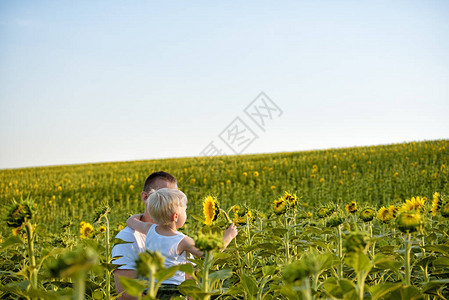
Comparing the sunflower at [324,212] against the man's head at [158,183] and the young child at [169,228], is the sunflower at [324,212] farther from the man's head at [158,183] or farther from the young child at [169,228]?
the man's head at [158,183]

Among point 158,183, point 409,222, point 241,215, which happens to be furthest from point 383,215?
point 158,183

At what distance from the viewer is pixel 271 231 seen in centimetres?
291

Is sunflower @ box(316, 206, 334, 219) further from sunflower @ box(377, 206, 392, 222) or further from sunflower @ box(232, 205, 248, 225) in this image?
sunflower @ box(232, 205, 248, 225)

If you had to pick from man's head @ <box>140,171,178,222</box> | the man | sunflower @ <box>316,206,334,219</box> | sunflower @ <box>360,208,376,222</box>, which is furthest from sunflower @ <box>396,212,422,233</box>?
man's head @ <box>140,171,178,222</box>

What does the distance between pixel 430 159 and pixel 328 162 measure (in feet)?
13.3

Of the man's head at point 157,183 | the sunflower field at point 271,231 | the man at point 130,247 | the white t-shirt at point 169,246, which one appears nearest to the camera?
the sunflower field at point 271,231

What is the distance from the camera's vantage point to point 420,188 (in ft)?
32.9

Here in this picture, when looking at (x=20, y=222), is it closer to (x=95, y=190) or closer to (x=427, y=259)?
(x=427, y=259)

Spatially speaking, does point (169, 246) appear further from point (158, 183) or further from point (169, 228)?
point (158, 183)

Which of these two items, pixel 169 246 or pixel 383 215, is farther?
pixel 383 215

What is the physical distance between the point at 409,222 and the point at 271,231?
1549mm

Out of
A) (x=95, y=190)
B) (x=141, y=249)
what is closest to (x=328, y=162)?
(x=95, y=190)

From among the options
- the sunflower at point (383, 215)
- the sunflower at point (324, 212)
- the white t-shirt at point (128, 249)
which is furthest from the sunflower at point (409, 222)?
the white t-shirt at point (128, 249)

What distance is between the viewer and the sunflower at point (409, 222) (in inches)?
56.9
